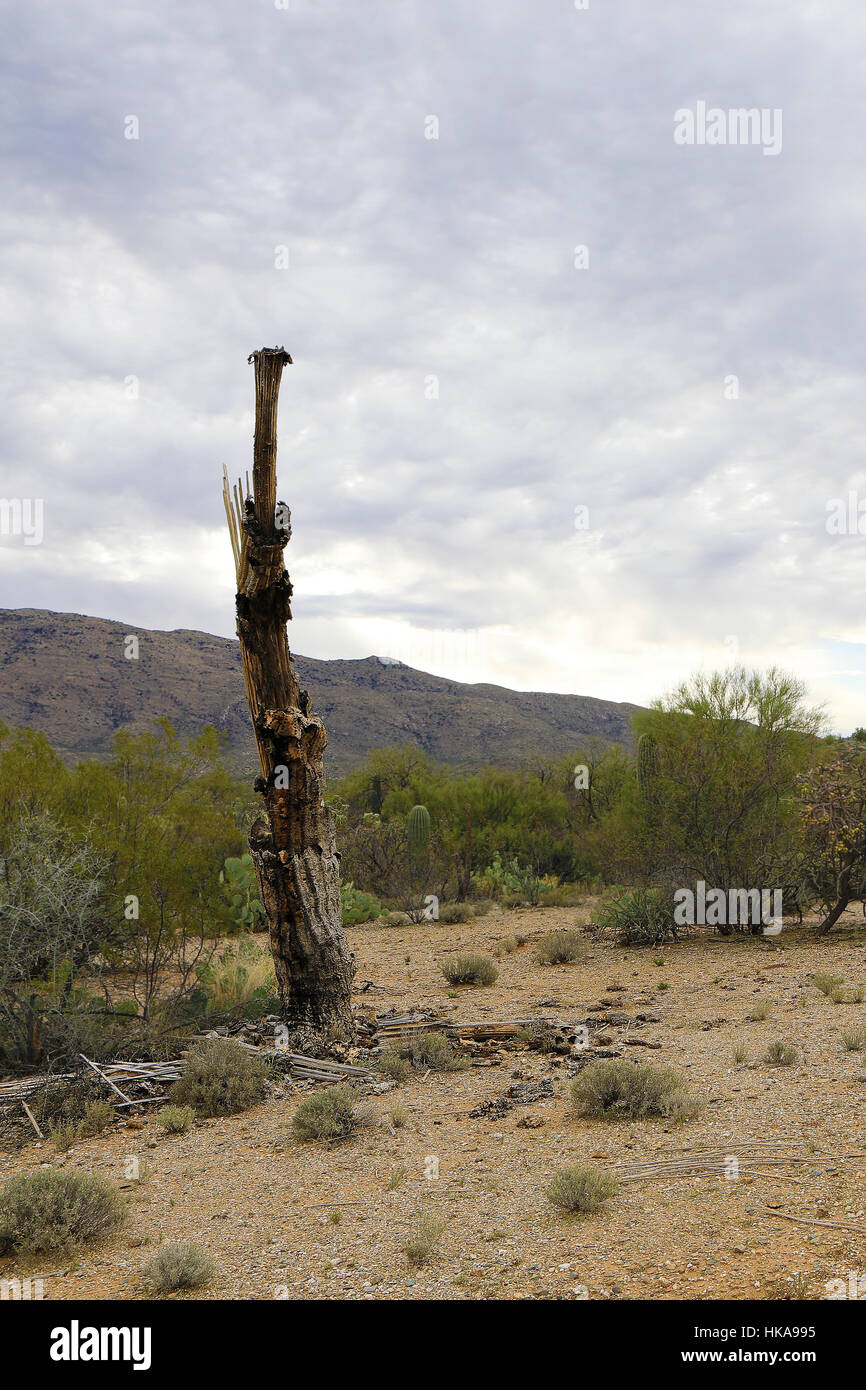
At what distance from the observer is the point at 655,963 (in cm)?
1347

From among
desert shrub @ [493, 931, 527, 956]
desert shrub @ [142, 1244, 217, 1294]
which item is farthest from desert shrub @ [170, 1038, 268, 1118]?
desert shrub @ [493, 931, 527, 956]

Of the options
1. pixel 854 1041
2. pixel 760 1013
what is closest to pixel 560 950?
pixel 760 1013

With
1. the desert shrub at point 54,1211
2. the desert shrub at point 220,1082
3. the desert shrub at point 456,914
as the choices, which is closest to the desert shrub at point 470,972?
the desert shrub at point 220,1082

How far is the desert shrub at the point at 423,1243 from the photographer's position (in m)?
4.40

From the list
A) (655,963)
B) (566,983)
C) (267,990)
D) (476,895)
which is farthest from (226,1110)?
(476,895)

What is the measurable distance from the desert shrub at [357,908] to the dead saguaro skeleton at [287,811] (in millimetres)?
9112

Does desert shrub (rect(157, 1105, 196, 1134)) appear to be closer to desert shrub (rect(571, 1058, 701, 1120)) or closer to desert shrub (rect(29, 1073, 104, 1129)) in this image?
desert shrub (rect(29, 1073, 104, 1129))

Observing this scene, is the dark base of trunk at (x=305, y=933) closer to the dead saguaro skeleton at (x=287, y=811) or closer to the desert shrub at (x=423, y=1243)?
the dead saguaro skeleton at (x=287, y=811)

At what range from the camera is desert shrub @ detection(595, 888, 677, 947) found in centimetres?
1522

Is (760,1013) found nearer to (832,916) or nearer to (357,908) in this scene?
(832,916)

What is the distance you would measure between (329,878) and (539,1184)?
14.6ft

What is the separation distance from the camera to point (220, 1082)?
7598mm

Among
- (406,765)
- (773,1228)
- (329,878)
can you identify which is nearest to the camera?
(773,1228)
